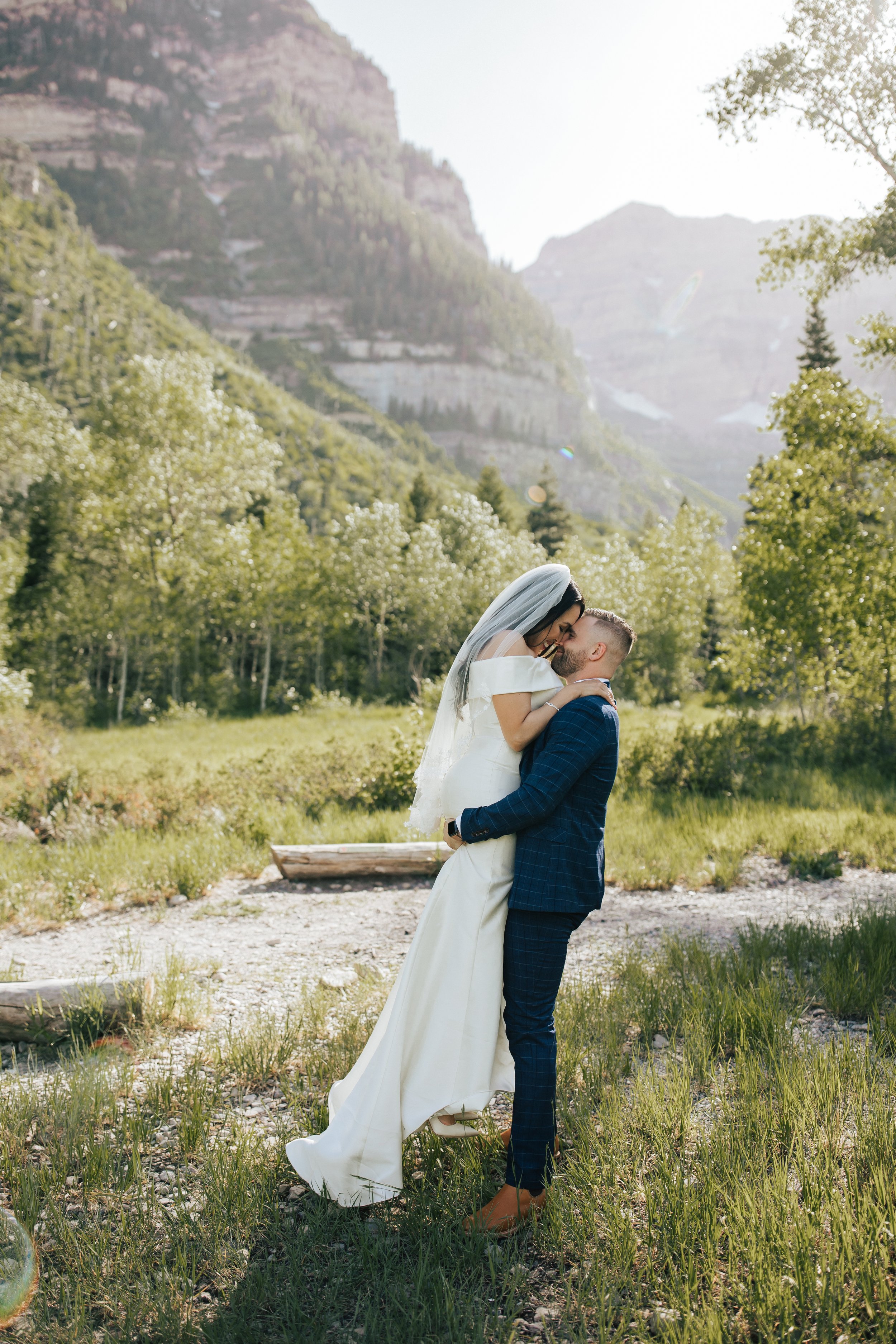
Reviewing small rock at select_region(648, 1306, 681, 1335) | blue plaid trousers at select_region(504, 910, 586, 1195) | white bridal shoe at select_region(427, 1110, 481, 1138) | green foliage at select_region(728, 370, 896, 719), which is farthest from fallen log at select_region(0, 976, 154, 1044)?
green foliage at select_region(728, 370, 896, 719)

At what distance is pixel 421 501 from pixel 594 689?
4343 cm

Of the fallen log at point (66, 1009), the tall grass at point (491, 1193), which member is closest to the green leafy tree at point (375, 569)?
the fallen log at point (66, 1009)

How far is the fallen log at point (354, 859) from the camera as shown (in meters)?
8.05

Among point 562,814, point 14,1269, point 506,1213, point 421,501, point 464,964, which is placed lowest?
point 14,1269

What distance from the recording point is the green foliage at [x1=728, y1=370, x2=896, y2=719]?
13.4 meters

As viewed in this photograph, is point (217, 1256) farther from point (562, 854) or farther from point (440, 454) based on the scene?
point (440, 454)

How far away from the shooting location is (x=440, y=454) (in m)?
139

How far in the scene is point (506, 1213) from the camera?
2672 millimetres

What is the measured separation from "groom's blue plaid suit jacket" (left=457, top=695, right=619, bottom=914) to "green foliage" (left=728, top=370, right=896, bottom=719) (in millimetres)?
12411

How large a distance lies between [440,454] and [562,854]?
143 metres

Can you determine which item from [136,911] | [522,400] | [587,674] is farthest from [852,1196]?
[522,400]

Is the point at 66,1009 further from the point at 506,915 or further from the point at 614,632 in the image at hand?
the point at 614,632

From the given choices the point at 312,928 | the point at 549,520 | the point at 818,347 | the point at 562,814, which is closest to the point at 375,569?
the point at 549,520

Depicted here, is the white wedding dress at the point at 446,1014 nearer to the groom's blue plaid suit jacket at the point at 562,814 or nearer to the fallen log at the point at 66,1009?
the groom's blue plaid suit jacket at the point at 562,814
